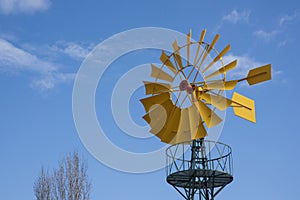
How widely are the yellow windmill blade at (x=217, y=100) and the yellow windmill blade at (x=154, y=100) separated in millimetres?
986

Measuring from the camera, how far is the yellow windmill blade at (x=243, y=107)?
13562 mm

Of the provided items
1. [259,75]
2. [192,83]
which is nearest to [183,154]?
[192,83]

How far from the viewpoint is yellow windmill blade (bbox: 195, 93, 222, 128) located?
13.0 metres

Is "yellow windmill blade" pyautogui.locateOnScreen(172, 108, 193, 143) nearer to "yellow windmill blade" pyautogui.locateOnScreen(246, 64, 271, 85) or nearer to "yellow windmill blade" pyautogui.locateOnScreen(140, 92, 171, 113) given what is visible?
"yellow windmill blade" pyautogui.locateOnScreen(140, 92, 171, 113)

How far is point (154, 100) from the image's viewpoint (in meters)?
13.8

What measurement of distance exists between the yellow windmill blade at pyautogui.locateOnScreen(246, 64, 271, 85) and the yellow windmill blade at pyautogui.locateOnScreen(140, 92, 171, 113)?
2359 mm

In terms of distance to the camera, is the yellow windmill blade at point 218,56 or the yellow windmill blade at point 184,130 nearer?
the yellow windmill blade at point 184,130

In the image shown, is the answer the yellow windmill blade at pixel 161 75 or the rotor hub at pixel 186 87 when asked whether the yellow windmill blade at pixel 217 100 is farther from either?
the yellow windmill blade at pixel 161 75

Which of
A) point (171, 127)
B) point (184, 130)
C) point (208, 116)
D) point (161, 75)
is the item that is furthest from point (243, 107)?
point (161, 75)

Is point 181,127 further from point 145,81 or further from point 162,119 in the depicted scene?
point 145,81

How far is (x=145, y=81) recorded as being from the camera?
1395cm

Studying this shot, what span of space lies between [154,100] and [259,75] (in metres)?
3.05

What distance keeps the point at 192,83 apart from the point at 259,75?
1.90 m

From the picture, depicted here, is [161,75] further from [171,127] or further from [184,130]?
[184,130]
